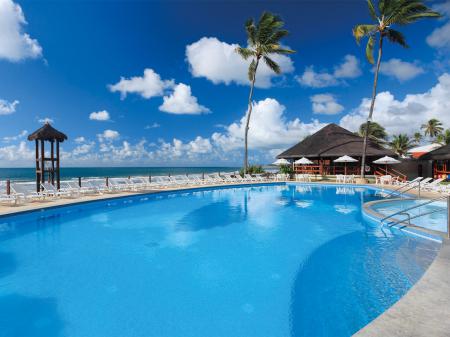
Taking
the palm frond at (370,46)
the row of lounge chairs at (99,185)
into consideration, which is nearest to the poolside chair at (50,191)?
the row of lounge chairs at (99,185)

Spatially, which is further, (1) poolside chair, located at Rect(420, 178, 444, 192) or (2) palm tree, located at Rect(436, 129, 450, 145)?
(2) palm tree, located at Rect(436, 129, 450, 145)

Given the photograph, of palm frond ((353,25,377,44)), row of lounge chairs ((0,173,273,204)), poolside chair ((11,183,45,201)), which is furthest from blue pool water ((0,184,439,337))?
palm frond ((353,25,377,44))

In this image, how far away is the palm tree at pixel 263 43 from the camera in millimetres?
20750

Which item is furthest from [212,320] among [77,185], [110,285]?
[77,185]

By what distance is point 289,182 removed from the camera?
20.6m

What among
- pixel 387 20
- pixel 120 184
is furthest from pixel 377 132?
pixel 120 184

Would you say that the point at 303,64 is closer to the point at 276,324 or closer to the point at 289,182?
the point at 289,182

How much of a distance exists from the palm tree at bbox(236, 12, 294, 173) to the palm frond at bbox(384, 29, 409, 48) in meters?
6.78

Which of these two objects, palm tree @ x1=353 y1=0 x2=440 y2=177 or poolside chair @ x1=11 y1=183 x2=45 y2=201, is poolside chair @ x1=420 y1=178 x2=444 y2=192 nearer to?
palm tree @ x1=353 y1=0 x2=440 y2=177

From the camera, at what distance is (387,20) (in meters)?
16.8

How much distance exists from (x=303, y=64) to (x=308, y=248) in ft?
79.9

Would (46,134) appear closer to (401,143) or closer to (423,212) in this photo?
(423,212)

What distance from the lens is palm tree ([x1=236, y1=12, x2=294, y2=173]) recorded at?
20750mm

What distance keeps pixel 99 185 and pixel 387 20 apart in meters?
20.8
